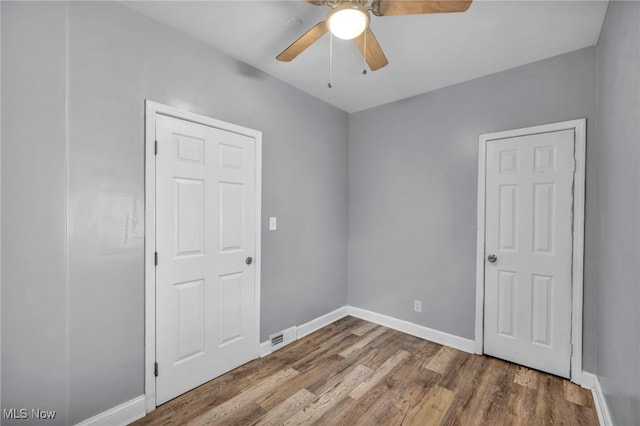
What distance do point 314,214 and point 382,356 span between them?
63.7 inches

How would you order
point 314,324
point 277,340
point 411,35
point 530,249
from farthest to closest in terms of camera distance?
point 314,324 < point 277,340 < point 530,249 < point 411,35

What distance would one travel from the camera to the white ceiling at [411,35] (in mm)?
1812

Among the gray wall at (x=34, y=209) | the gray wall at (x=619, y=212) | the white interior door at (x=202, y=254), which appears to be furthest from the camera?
the white interior door at (x=202, y=254)

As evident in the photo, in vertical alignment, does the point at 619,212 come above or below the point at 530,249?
above

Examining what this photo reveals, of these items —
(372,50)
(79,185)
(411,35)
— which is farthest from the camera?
(411,35)

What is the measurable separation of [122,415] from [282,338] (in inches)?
53.9

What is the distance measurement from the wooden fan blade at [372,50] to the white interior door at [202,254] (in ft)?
4.06

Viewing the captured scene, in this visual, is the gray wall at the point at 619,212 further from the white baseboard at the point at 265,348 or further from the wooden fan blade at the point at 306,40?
the white baseboard at the point at 265,348

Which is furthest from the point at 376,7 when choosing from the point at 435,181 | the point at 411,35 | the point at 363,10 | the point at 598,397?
the point at 598,397

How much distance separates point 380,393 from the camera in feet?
6.93

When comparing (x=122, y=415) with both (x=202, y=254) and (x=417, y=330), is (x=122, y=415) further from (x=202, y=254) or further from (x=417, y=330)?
(x=417, y=330)

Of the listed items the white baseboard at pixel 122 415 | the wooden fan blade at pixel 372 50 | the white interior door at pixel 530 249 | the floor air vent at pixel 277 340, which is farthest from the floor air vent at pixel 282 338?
the wooden fan blade at pixel 372 50

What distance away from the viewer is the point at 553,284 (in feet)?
7.57

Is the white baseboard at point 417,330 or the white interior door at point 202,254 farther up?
the white interior door at point 202,254
